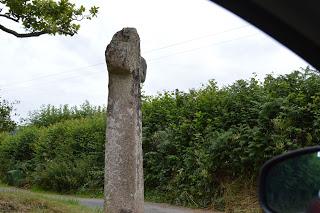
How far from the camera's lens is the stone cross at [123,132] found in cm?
870

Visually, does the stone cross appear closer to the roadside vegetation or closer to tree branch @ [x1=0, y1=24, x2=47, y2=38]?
tree branch @ [x1=0, y1=24, x2=47, y2=38]

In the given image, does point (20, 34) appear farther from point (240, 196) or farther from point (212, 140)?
point (240, 196)

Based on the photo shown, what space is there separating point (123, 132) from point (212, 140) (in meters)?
5.51

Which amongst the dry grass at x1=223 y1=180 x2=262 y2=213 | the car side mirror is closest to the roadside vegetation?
the dry grass at x1=223 y1=180 x2=262 y2=213

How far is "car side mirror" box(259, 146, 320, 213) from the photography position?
1.83 metres

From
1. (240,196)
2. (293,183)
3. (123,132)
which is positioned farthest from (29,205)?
(293,183)

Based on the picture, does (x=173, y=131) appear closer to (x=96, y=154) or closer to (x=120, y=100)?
(x=96, y=154)

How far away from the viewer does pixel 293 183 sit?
191 cm

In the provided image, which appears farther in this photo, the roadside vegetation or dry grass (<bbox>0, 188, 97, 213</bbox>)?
the roadside vegetation

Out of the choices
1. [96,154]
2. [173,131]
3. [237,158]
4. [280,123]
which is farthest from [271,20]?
[96,154]

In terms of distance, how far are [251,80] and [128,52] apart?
5728 millimetres

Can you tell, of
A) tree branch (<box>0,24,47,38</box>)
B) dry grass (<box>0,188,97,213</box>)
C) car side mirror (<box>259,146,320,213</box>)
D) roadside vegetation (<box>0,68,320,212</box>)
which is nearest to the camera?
car side mirror (<box>259,146,320,213</box>)

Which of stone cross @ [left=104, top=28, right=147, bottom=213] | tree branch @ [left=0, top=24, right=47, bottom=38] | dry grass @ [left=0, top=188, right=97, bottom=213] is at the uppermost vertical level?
tree branch @ [left=0, top=24, right=47, bottom=38]

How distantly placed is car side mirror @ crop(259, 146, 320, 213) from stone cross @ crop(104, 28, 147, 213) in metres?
6.79
